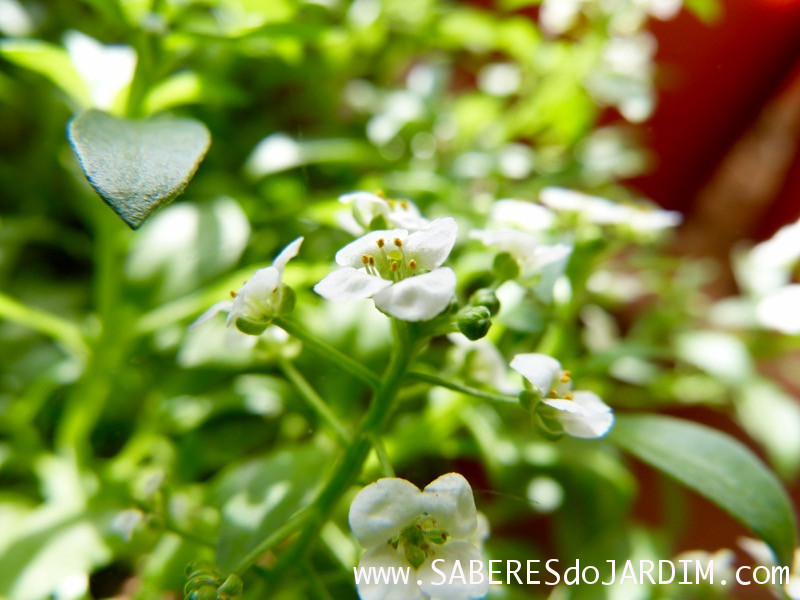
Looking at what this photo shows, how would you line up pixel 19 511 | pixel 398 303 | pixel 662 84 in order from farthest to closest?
pixel 662 84 < pixel 19 511 < pixel 398 303

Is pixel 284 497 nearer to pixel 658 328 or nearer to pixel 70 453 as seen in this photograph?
pixel 70 453

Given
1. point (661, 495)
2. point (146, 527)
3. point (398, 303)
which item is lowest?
point (661, 495)

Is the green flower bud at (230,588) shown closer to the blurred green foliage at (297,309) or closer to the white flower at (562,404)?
the blurred green foliage at (297,309)

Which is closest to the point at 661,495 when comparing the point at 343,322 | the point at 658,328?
the point at 658,328

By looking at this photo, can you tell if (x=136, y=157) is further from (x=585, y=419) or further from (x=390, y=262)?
(x=585, y=419)

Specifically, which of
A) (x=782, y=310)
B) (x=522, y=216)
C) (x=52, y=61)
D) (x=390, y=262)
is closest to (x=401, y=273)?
(x=390, y=262)

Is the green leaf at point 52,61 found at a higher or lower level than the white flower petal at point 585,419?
higher

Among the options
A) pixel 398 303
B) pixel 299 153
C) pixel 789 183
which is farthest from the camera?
pixel 789 183

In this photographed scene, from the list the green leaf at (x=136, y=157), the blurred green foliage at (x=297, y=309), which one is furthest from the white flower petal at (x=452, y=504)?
the green leaf at (x=136, y=157)
